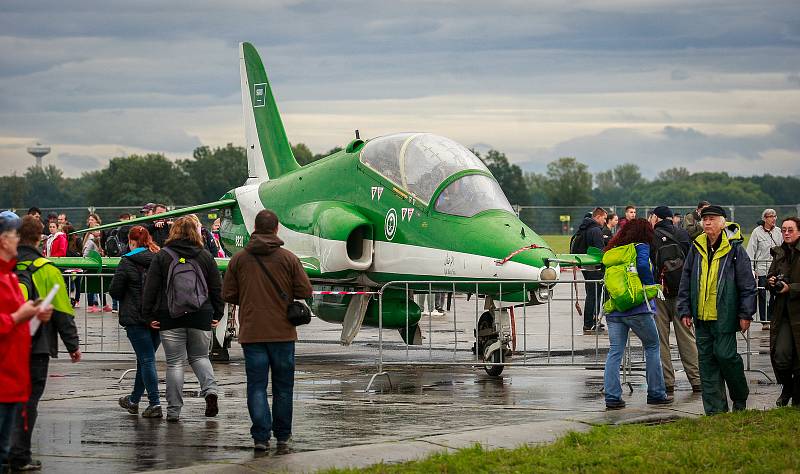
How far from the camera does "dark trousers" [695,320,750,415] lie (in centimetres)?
1051

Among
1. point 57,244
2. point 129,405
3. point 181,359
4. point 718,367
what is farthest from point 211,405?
point 57,244

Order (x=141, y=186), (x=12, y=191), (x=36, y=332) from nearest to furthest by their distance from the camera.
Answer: (x=36, y=332) < (x=141, y=186) < (x=12, y=191)

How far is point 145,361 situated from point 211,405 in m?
0.77

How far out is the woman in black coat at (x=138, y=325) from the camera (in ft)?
36.6

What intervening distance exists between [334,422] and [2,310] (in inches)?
151

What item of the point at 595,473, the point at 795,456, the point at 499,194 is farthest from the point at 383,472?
the point at 499,194

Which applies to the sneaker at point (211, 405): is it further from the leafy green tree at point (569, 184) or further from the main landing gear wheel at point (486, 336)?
the leafy green tree at point (569, 184)

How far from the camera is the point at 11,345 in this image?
758 cm

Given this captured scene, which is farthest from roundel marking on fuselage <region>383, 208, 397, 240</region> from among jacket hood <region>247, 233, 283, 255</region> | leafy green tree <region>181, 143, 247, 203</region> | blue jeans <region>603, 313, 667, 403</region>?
leafy green tree <region>181, 143, 247, 203</region>

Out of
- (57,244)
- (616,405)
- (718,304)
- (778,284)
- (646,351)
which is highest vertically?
(57,244)

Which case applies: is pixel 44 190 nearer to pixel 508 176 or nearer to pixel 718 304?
pixel 508 176

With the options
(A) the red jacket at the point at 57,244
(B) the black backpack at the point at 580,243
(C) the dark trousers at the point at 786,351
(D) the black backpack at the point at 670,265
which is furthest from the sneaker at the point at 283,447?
(A) the red jacket at the point at 57,244

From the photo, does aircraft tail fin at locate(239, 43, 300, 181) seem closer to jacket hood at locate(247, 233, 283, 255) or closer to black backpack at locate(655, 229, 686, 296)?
black backpack at locate(655, 229, 686, 296)

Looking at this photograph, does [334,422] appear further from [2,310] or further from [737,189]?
[737,189]
